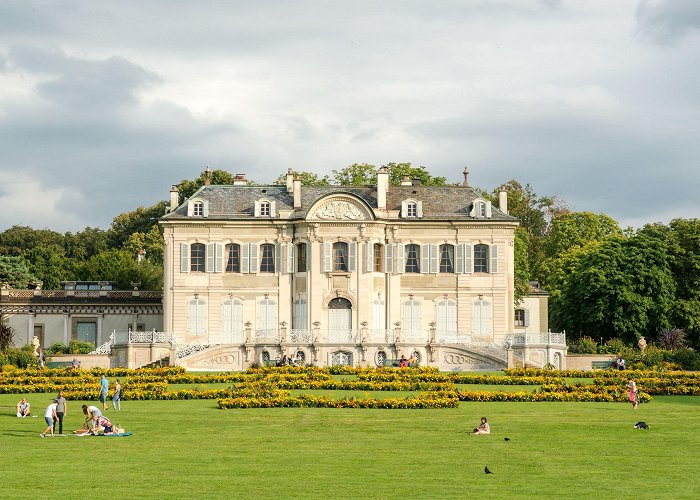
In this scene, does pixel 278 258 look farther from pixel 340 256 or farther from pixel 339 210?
pixel 339 210

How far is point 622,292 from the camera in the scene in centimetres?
7356

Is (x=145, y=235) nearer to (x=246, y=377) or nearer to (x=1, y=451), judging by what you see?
(x=246, y=377)

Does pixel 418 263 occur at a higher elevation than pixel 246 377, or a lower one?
higher

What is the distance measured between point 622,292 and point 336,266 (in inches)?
700

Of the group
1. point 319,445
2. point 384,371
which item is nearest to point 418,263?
point 384,371

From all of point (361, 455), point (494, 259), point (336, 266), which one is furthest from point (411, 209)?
point (361, 455)

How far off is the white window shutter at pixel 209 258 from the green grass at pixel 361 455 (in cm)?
2736

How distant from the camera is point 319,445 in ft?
107

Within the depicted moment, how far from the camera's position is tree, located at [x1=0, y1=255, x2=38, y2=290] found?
92625 millimetres

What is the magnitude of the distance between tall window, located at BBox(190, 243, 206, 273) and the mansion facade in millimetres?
56

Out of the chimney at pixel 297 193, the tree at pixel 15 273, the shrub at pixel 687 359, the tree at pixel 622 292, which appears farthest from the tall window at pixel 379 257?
the tree at pixel 15 273

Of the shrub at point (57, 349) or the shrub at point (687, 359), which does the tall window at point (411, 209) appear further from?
the shrub at point (57, 349)

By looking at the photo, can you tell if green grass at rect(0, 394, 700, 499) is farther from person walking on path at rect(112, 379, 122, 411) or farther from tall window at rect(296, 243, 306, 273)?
tall window at rect(296, 243, 306, 273)

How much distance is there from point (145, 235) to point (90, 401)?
6040cm
